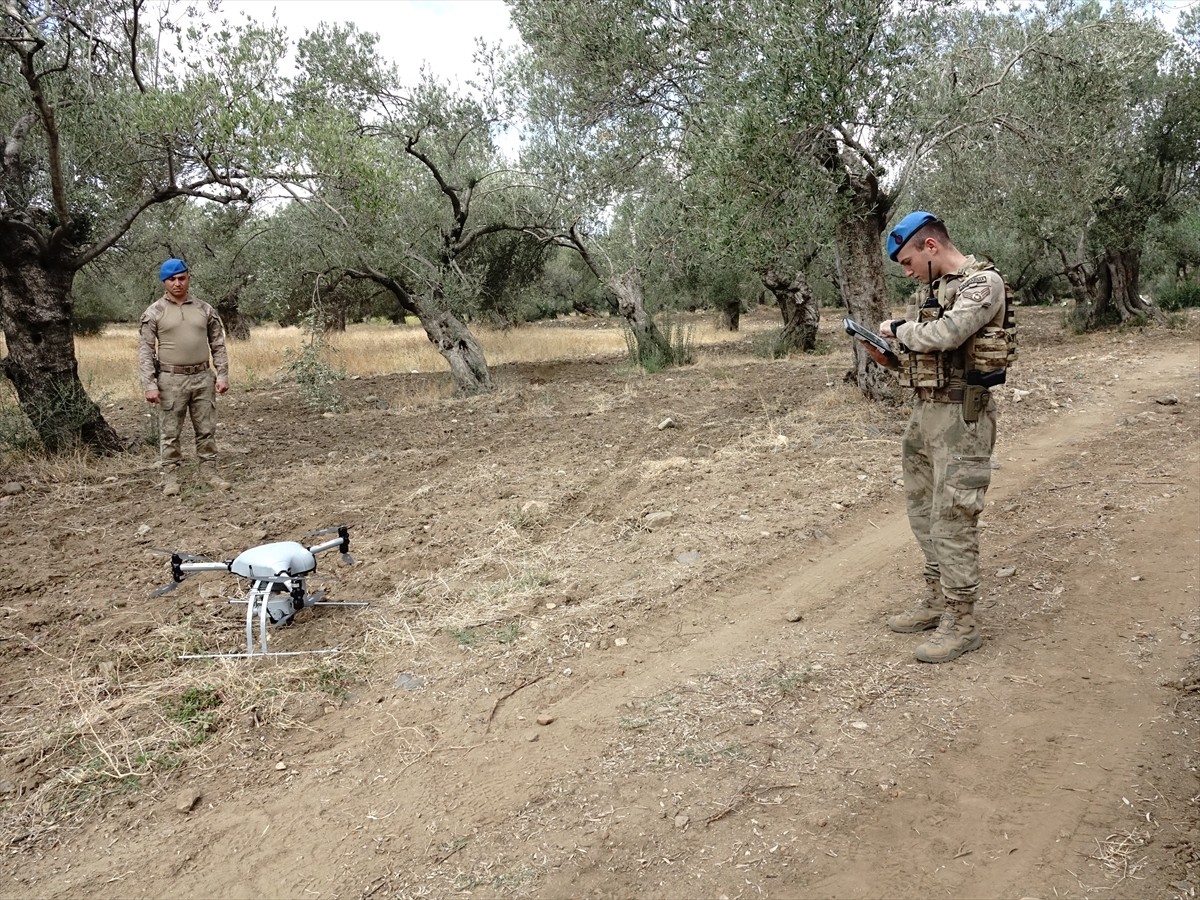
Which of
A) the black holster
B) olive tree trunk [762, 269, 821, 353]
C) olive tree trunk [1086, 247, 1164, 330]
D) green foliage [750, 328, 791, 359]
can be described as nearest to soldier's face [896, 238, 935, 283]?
the black holster

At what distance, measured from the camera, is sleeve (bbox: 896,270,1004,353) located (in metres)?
3.30

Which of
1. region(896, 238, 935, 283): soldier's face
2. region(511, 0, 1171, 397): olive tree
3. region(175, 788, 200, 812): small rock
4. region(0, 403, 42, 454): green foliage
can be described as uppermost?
region(511, 0, 1171, 397): olive tree

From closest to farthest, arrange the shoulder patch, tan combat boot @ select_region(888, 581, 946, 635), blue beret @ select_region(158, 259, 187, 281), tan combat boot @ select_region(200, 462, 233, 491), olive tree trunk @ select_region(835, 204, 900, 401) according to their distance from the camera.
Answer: the shoulder patch < tan combat boot @ select_region(888, 581, 946, 635) < blue beret @ select_region(158, 259, 187, 281) < tan combat boot @ select_region(200, 462, 233, 491) < olive tree trunk @ select_region(835, 204, 900, 401)

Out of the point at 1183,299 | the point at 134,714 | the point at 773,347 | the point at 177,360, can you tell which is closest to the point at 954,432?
the point at 134,714

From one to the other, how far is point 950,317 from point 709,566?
213 centimetres

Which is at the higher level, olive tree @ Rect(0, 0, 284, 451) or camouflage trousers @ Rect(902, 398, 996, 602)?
olive tree @ Rect(0, 0, 284, 451)

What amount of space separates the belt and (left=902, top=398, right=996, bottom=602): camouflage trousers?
0.07 ft

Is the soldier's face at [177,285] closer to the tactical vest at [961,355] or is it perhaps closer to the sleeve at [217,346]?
the sleeve at [217,346]

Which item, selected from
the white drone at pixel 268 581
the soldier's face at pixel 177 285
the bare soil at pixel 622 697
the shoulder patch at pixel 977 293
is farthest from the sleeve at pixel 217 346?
the shoulder patch at pixel 977 293

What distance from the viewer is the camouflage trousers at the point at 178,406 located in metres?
7.12

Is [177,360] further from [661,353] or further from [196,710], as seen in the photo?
[661,353]

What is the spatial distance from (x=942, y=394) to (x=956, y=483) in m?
0.41

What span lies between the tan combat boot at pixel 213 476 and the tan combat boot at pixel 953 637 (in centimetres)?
629

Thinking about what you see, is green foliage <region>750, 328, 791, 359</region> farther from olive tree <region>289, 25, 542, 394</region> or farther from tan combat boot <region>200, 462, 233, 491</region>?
tan combat boot <region>200, 462, 233, 491</region>
